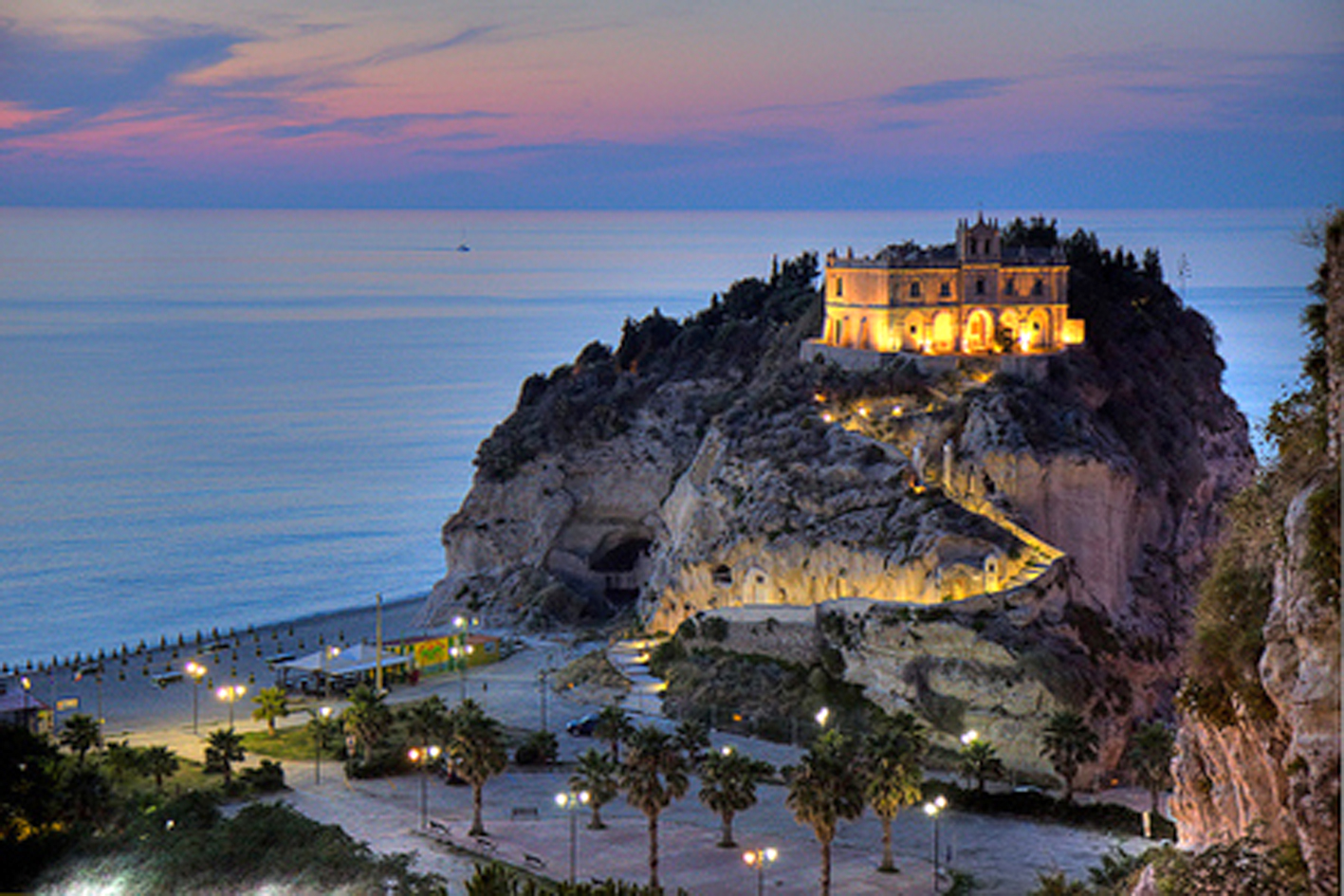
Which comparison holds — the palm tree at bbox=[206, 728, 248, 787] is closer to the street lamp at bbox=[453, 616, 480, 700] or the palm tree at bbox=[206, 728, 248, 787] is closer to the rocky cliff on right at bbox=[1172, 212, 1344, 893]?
the street lamp at bbox=[453, 616, 480, 700]

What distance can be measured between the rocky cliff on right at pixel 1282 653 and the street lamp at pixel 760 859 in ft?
52.2

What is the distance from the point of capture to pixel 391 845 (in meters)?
51.4

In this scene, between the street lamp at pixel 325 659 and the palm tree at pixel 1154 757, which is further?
the street lamp at pixel 325 659

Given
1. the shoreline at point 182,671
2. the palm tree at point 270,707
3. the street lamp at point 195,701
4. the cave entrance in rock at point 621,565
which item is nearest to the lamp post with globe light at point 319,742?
the palm tree at point 270,707

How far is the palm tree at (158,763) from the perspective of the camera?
56.9m

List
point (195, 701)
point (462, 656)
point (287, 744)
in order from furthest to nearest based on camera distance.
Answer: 1. point (462, 656)
2. point (195, 701)
3. point (287, 744)

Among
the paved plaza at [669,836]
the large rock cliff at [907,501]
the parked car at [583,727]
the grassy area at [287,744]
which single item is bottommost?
the paved plaza at [669,836]

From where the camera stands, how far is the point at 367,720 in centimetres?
5831

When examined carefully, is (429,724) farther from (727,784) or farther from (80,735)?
(80,735)

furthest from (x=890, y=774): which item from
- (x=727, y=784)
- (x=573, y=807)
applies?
(x=573, y=807)

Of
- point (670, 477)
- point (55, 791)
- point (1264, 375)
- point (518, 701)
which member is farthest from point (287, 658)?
point (1264, 375)

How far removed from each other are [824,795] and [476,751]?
12250 mm

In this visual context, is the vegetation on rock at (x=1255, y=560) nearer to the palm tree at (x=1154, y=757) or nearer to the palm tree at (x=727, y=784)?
the palm tree at (x=727, y=784)

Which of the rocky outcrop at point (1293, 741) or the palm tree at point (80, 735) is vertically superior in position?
the rocky outcrop at point (1293, 741)
